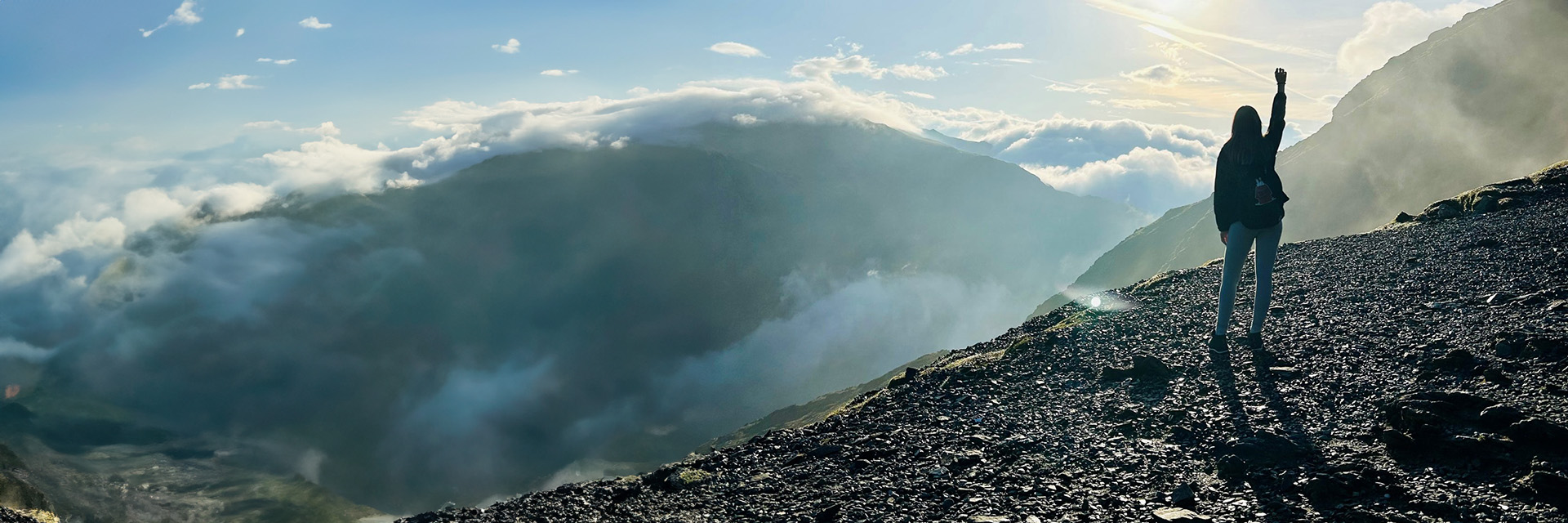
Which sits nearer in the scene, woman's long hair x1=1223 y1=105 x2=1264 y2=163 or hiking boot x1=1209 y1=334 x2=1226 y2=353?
woman's long hair x1=1223 y1=105 x2=1264 y2=163

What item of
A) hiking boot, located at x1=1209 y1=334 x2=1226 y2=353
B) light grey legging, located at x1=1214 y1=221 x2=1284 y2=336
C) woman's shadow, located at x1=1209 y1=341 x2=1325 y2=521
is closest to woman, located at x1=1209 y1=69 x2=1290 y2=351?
light grey legging, located at x1=1214 y1=221 x2=1284 y2=336

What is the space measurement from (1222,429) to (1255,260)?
143 inches

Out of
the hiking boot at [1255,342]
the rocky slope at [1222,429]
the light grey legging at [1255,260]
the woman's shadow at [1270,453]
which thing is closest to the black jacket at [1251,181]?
the light grey legging at [1255,260]

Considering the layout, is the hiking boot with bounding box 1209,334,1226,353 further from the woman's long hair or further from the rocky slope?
the woman's long hair

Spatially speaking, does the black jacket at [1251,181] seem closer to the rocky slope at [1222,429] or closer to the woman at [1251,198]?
the woman at [1251,198]

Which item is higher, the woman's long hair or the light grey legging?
the woman's long hair

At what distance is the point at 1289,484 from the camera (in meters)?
6.83

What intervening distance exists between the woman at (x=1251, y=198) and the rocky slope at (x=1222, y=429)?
1.21 meters

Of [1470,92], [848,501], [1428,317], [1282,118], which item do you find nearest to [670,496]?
[848,501]

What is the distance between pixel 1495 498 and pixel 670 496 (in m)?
8.69

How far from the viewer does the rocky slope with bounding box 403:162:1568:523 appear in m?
6.62

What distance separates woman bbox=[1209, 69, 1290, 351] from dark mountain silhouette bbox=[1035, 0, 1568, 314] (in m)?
157

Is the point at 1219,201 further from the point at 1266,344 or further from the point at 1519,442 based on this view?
the point at 1519,442

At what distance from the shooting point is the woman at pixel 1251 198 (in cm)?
1062
